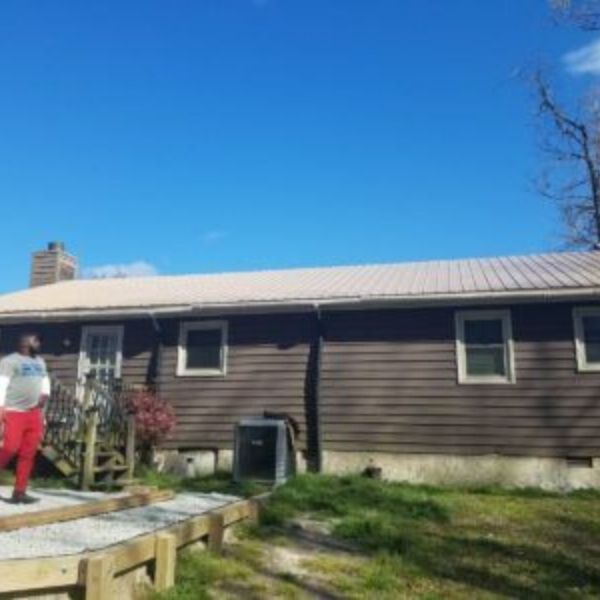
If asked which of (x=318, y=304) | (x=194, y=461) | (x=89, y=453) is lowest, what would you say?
(x=194, y=461)

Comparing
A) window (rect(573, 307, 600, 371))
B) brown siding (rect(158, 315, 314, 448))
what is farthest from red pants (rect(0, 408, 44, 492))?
window (rect(573, 307, 600, 371))

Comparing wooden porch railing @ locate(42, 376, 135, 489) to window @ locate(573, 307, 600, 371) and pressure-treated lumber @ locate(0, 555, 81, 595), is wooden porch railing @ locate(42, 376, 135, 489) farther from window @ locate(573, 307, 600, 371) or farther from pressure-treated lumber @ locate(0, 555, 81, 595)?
window @ locate(573, 307, 600, 371)

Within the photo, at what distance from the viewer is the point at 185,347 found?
605 inches

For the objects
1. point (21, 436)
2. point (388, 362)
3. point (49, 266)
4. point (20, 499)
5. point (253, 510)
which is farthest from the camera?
point (49, 266)

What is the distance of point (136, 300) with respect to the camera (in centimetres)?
1620

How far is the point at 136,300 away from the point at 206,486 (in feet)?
17.9

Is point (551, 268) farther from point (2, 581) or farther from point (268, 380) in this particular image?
point (2, 581)

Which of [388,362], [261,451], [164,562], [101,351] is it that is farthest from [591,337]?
[101,351]

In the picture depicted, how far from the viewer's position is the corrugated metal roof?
13.5 m

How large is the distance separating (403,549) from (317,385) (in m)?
6.27

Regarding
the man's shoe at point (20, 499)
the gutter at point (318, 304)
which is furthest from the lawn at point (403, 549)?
the gutter at point (318, 304)

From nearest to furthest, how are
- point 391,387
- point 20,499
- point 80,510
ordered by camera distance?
point 80,510, point 20,499, point 391,387

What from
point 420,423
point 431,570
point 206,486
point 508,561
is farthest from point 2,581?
point 420,423

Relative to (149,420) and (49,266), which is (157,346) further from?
(49,266)
